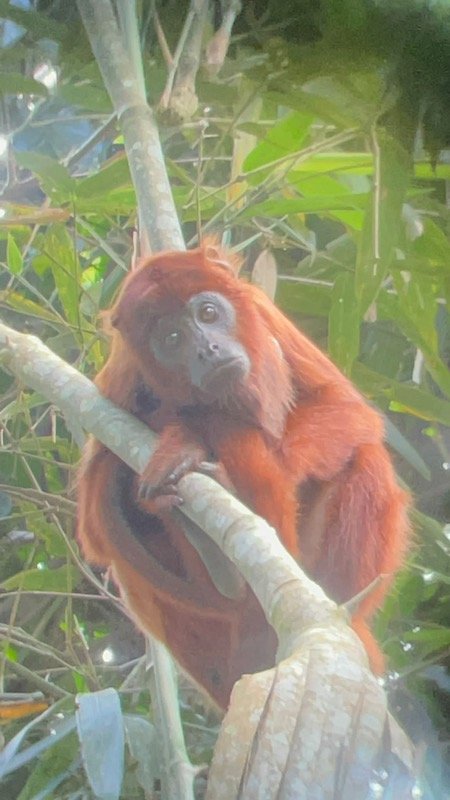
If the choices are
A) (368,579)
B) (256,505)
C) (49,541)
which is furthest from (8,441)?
(368,579)

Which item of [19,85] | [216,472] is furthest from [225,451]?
[19,85]

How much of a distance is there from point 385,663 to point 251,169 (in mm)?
519

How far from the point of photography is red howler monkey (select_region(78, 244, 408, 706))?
0.97 metres

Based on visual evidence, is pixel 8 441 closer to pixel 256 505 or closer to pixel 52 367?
pixel 52 367

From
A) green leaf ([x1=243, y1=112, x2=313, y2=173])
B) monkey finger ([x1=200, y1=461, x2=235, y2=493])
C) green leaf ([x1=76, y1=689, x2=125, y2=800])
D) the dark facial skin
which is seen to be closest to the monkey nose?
the dark facial skin

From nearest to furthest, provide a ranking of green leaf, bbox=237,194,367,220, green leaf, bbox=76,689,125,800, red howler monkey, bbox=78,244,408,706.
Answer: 1. green leaf, bbox=76,689,125,800
2. red howler monkey, bbox=78,244,408,706
3. green leaf, bbox=237,194,367,220

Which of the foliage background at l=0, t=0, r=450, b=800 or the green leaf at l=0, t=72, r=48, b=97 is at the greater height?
the green leaf at l=0, t=72, r=48, b=97

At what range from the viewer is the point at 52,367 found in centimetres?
98

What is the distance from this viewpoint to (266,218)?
1084mm

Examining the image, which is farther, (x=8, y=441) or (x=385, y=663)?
(x=8, y=441)

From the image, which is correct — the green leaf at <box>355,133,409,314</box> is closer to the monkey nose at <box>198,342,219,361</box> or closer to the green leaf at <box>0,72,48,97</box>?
the monkey nose at <box>198,342,219,361</box>

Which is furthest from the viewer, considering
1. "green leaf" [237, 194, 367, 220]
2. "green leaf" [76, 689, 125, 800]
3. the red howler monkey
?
"green leaf" [237, 194, 367, 220]

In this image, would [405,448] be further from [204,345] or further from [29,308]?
[29,308]

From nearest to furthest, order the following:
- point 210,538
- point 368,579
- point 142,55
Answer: point 210,538 → point 368,579 → point 142,55
